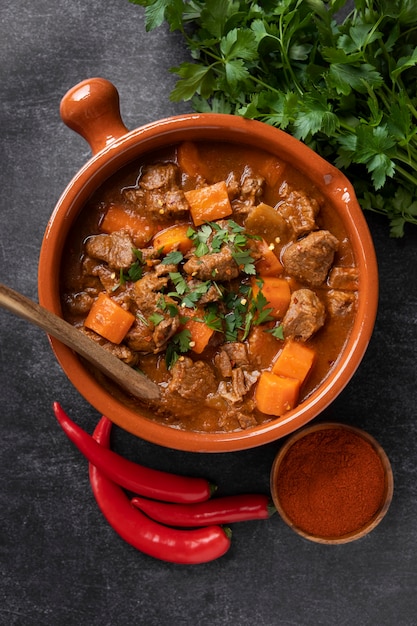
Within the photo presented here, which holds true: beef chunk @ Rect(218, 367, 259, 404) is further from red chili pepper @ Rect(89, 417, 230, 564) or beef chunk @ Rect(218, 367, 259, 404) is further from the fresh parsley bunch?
the fresh parsley bunch

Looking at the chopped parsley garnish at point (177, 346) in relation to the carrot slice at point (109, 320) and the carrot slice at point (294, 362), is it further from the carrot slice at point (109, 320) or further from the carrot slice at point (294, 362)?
the carrot slice at point (294, 362)

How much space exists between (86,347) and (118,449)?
1.21 meters

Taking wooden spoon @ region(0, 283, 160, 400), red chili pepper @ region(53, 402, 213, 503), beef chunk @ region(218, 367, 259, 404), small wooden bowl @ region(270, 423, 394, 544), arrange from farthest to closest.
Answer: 1. red chili pepper @ region(53, 402, 213, 503)
2. small wooden bowl @ region(270, 423, 394, 544)
3. beef chunk @ region(218, 367, 259, 404)
4. wooden spoon @ region(0, 283, 160, 400)

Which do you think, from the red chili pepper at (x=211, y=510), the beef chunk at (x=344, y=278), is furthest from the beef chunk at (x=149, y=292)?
the red chili pepper at (x=211, y=510)

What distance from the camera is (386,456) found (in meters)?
3.81

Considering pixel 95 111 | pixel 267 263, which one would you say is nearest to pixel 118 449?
pixel 267 263

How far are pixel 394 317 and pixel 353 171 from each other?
0.84 m

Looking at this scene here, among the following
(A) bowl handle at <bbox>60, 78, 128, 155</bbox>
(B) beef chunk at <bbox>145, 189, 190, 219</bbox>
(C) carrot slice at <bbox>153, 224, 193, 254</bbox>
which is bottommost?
(C) carrot slice at <bbox>153, 224, 193, 254</bbox>

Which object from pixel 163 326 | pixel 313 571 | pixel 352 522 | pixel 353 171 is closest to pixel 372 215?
pixel 353 171

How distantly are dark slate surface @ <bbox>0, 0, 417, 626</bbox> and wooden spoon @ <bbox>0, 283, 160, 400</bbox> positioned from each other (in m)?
0.90

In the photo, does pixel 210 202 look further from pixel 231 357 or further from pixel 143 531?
pixel 143 531

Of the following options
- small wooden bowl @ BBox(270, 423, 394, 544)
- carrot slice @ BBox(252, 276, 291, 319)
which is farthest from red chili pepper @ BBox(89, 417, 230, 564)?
carrot slice @ BBox(252, 276, 291, 319)

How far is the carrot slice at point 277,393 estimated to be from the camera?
10.8 ft

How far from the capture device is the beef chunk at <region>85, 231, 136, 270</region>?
3256 millimetres
